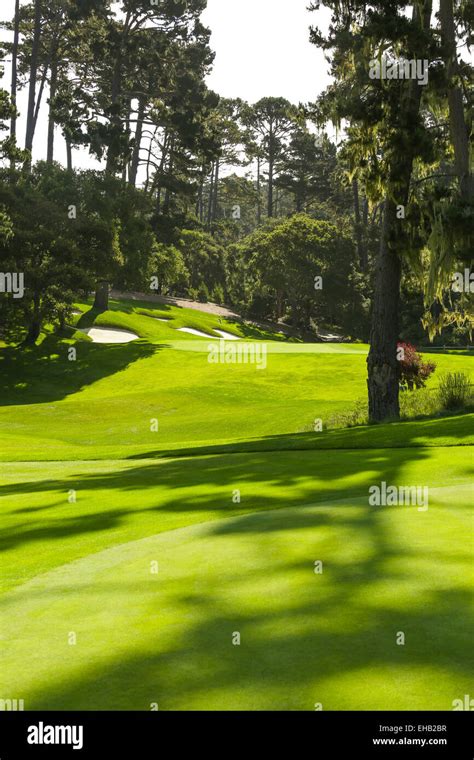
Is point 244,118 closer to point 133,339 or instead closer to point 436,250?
point 133,339

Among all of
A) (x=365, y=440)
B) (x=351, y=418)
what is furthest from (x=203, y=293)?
(x=365, y=440)

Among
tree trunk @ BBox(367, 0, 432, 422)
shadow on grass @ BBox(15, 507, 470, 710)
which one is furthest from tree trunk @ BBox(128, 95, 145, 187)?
shadow on grass @ BBox(15, 507, 470, 710)

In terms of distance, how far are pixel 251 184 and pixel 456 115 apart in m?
88.8

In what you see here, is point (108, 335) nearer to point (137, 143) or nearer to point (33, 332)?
point (33, 332)

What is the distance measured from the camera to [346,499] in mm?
10500

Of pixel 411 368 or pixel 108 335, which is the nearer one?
pixel 411 368

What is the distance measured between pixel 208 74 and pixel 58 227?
146 ft

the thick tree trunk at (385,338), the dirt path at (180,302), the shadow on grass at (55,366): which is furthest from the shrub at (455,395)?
the dirt path at (180,302)

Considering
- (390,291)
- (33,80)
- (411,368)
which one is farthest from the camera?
(33,80)

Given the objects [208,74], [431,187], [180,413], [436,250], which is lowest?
[180,413]

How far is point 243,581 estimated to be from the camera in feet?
21.4

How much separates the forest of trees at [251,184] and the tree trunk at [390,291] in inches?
1.7

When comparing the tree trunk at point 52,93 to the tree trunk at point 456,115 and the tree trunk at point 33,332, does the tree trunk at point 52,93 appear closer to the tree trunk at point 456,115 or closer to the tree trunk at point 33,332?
the tree trunk at point 33,332

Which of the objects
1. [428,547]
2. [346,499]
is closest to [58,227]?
[346,499]
